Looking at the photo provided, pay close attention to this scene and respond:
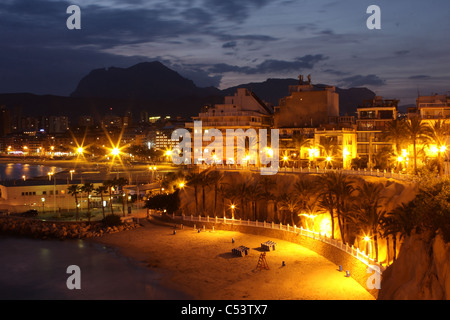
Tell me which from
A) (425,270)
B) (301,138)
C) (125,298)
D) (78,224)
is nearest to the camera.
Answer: (425,270)

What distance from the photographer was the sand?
29000 mm

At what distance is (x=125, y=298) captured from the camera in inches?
1185

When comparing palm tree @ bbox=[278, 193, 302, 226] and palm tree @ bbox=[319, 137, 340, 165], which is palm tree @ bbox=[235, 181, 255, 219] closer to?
palm tree @ bbox=[278, 193, 302, 226]

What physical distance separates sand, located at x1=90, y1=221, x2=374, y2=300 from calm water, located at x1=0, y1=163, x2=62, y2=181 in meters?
94.1

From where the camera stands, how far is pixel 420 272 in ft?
74.9

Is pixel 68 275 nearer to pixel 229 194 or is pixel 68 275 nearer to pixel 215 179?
pixel 229 194

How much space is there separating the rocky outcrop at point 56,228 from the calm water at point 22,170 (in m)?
77.2

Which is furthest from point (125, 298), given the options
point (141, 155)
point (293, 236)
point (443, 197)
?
point (141, 155)

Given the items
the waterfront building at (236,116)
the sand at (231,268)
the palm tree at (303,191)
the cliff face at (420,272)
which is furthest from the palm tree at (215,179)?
the cliff face at (420,272)

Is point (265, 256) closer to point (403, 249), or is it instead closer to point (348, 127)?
point (403, 249)

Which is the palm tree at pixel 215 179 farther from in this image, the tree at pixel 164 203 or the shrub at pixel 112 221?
the shrub at pixel 112 221

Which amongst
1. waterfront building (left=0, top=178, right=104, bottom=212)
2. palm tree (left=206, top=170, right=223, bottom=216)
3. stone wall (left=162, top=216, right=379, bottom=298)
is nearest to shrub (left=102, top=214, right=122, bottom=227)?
stone wall (left=162, top=216, right=379, bottom=298)

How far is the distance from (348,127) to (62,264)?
46659mm

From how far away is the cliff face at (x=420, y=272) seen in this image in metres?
21.3
